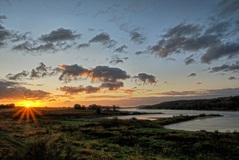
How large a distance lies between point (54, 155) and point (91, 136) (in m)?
29.4

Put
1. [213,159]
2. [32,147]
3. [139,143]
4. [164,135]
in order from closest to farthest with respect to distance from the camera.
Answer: [32,147] → [213,159] → [139,143] → [164,135]

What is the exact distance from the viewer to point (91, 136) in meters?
43.4

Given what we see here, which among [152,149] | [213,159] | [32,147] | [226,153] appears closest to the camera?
[32,147]

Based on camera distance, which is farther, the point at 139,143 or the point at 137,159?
the point at 139,143

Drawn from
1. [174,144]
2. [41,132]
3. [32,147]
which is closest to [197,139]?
[174,144]

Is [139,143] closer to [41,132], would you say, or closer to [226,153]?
[226,153]

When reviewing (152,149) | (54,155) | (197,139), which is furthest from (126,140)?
(54,155)

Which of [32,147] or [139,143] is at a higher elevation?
[32,147]

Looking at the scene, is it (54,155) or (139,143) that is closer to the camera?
(54,155)

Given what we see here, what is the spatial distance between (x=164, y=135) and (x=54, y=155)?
28.3m

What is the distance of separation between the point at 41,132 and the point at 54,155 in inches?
1243

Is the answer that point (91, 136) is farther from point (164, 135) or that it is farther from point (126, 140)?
point (164, 135)

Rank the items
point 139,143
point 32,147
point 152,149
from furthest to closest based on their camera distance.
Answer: point 139,143
point 152,149
point 32,147

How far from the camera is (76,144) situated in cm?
3300
